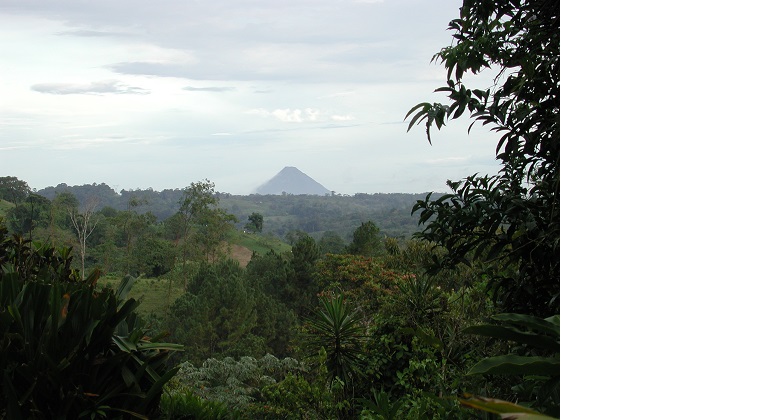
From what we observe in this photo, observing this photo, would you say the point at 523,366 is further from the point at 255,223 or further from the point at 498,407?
the point at 255,223

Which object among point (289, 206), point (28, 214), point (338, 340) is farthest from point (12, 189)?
point (338, 340)

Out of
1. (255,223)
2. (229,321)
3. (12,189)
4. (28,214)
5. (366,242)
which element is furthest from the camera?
(255,223)

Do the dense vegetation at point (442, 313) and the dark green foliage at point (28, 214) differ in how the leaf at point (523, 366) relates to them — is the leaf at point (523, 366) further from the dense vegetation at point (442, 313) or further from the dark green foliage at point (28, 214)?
the dark green foliage at point (28, 214)

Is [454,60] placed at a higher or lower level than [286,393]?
higher

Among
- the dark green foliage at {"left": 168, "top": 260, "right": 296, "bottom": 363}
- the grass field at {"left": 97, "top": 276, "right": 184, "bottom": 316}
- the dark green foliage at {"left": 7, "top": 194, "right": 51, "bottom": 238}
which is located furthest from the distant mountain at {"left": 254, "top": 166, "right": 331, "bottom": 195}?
the dark green foliage at {"left": 168, "top": 260, "right": 296, "bottom": 363}
